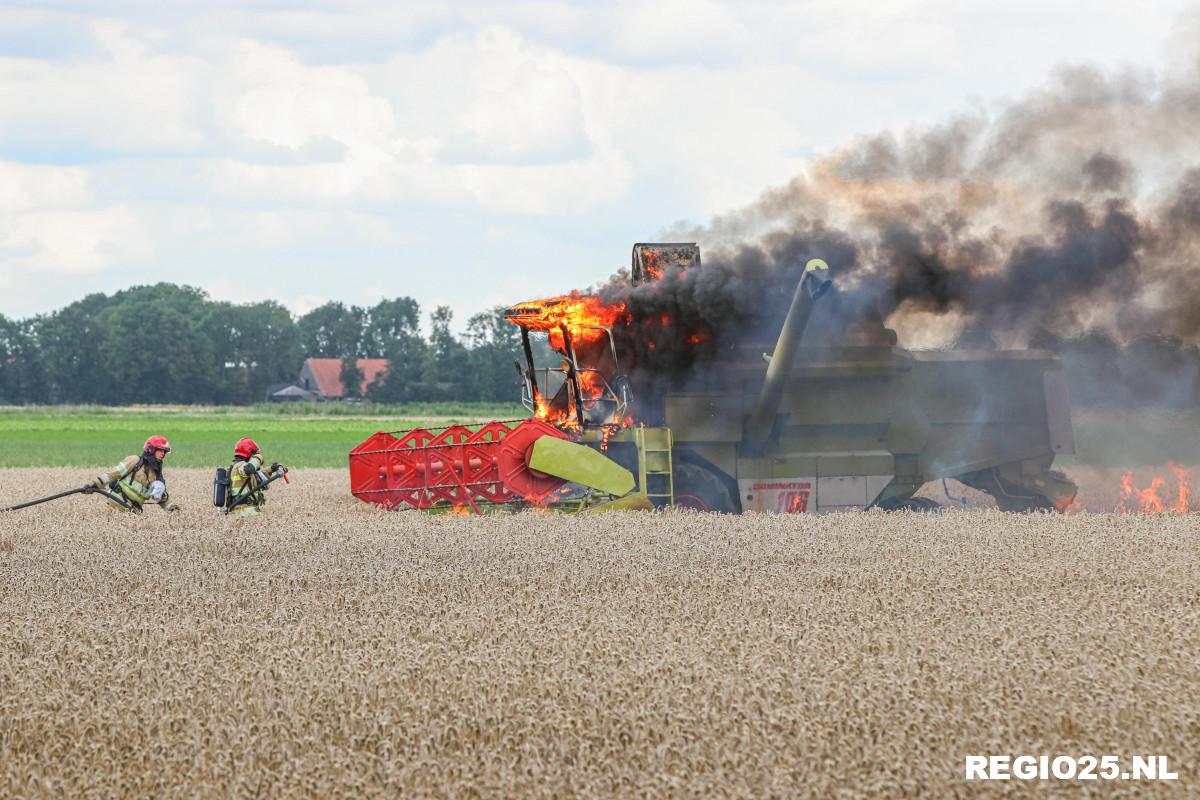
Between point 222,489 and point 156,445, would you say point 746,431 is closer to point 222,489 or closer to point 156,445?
point 222,489

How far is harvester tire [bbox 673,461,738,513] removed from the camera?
665 inches

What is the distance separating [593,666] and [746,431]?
990 centimetres

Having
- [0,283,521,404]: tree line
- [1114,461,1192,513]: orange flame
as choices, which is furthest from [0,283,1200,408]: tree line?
[1114,461,1192,513]: orange flame

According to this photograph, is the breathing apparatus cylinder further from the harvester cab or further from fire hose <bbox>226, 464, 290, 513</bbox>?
the harvester cab

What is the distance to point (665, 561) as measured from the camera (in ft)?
37.7

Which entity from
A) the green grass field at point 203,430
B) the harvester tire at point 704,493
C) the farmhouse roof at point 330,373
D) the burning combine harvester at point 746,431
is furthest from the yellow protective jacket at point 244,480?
the farmhouse roof at point 330,373

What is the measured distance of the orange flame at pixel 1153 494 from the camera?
18.2m

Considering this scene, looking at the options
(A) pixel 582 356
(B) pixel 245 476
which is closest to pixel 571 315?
(A) pixel 582 356

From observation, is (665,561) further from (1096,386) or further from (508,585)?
(1096,386)

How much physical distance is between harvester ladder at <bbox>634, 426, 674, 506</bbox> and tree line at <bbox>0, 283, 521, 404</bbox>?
243 feet

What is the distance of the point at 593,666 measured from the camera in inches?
281

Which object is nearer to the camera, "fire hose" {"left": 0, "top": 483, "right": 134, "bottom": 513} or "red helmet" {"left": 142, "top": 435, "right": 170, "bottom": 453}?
"fire hose" {"left": 0, "top": 483, "right": 134, "bottom": 513}

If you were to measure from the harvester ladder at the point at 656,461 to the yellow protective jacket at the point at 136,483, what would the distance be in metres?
5.83

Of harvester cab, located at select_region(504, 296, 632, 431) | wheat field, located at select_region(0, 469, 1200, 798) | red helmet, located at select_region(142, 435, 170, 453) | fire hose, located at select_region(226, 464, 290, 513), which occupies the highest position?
harvester cab, located at select_region(504, 296, 632, 431)
